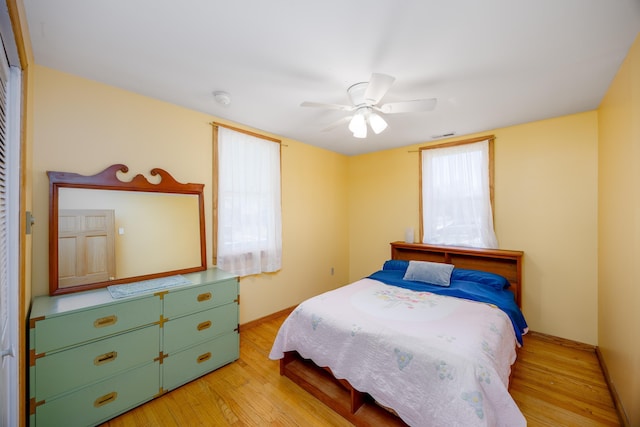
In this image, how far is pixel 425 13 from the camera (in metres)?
1.30

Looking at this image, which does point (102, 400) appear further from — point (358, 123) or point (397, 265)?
point (397, 265)

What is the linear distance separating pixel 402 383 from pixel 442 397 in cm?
22

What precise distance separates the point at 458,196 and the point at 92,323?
372 cm

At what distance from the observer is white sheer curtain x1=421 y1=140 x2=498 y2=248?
3068 mm

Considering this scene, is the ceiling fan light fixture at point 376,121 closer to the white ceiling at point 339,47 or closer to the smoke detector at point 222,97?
the white ceiling at point 339,47

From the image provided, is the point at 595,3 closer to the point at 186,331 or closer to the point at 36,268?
the point at 186,331

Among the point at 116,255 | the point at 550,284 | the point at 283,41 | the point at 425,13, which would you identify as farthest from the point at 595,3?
the point at 116,255

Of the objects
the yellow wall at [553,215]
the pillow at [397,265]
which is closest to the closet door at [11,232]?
the pillow at [397,265]

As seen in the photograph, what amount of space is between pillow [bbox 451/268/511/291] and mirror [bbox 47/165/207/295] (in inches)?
107

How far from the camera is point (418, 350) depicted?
58.7 inches

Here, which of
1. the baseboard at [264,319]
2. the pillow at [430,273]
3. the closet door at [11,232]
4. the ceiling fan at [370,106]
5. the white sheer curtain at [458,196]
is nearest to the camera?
the closet door at [11,232]

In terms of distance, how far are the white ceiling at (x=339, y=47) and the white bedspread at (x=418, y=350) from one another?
1.79m

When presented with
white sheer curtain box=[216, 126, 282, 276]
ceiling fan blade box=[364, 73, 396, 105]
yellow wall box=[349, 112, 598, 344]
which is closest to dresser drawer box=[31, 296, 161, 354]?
white sheer curtain box=[216, 126, 282, 276]

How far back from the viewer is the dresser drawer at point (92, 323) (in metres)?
1.46
